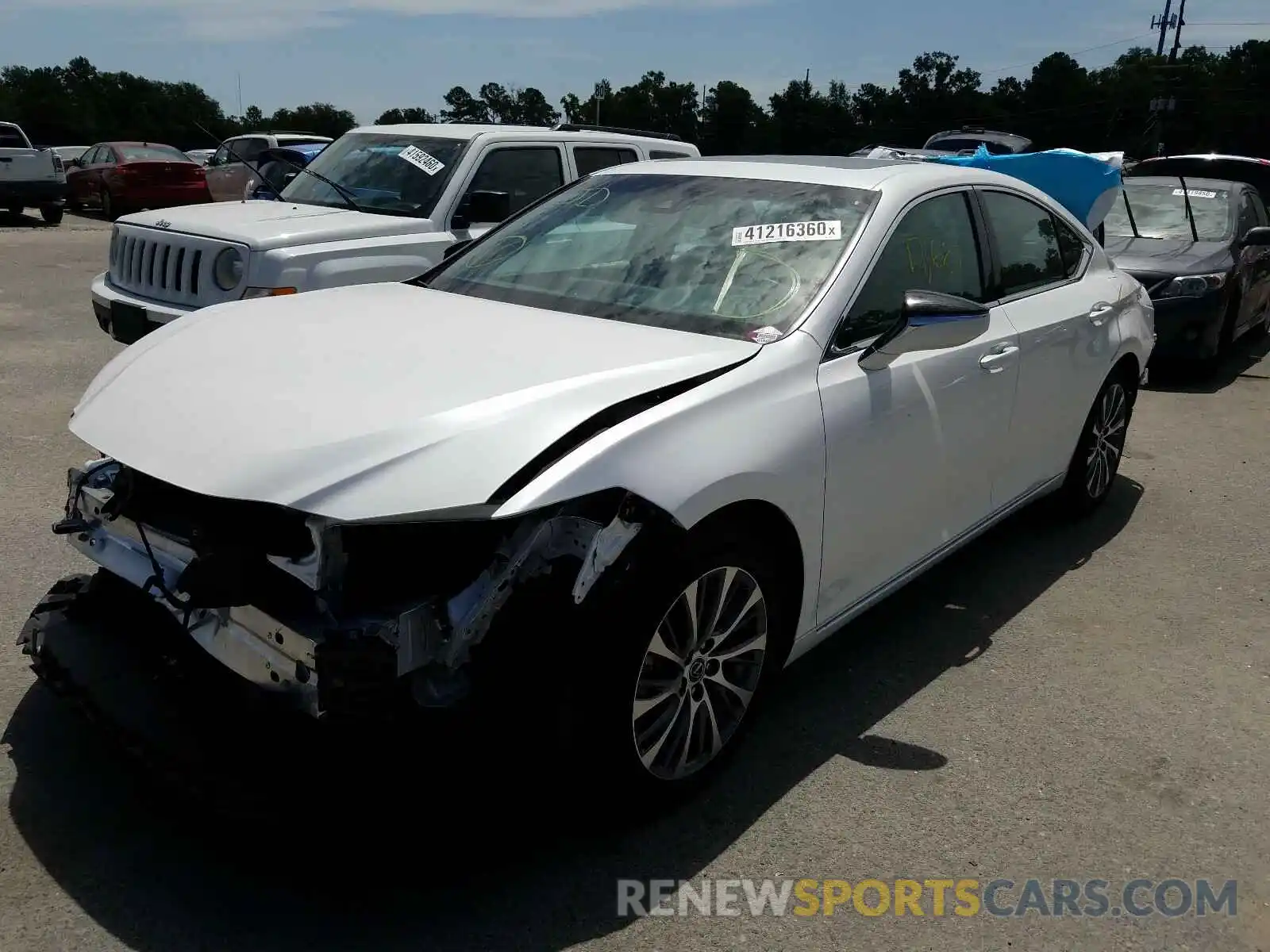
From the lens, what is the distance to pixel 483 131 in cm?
757

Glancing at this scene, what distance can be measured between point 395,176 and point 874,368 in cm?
503

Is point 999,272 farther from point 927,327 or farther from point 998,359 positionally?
point 927,327

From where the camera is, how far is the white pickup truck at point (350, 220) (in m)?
6.34

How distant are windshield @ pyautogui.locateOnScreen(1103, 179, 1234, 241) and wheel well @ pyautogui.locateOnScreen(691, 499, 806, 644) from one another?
777 centimetres

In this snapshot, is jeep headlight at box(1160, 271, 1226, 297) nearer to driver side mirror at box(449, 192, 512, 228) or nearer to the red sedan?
driver side mirror at box(449, 192, 512, 228)

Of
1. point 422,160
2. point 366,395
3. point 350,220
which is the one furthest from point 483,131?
point 366,395

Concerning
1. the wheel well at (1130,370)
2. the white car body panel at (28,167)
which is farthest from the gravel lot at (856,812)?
the white car body panel at (28,167)

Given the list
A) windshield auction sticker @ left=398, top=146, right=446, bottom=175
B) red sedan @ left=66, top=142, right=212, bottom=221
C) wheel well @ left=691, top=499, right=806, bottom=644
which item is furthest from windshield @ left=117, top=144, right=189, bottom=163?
wheel well @ left=691, top=499, right=806, bottom=644

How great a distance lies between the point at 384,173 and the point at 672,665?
571 centimetres

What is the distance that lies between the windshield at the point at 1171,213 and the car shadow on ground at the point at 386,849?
A: 26.3ft

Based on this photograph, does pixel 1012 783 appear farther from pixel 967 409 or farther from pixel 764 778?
pixel 967 409

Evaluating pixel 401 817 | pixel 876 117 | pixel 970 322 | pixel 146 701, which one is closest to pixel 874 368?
pixel 970 322

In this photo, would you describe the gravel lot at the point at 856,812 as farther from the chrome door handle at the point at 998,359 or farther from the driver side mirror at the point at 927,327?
the driver side mirror at the point at 927,327

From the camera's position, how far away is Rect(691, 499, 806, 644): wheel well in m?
2.86
